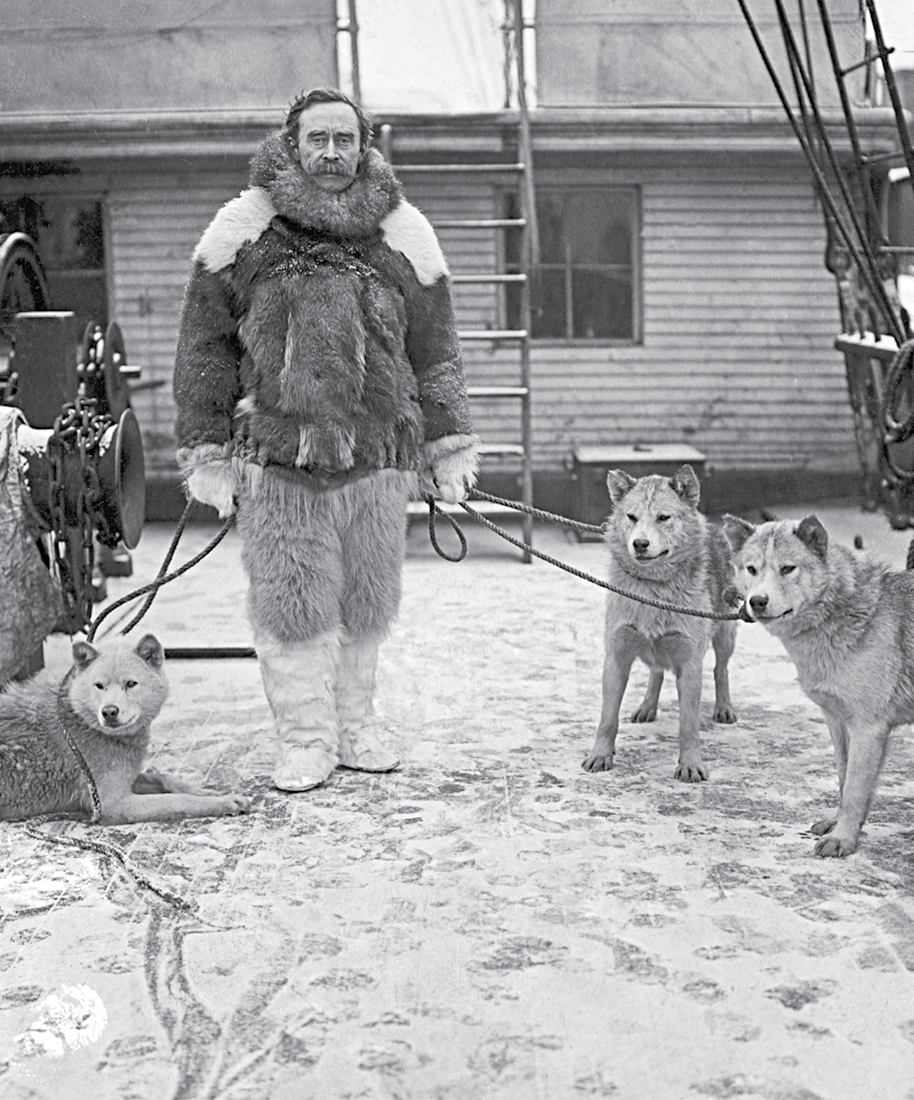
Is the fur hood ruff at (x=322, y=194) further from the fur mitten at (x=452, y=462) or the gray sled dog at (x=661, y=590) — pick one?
the gray sled dog at (x=661, y=590)

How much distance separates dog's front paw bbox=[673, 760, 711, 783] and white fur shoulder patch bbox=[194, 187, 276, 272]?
7.47 ft

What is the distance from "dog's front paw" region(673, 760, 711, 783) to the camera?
4.41 metres

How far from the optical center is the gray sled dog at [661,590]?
436 centimetres

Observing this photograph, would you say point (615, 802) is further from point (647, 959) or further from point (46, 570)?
point (46, 570)

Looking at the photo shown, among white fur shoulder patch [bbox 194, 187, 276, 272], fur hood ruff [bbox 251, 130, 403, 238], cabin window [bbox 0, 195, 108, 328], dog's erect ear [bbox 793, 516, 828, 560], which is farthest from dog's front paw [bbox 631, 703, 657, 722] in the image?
cabin window [bbox 0, 195, 108, 328]

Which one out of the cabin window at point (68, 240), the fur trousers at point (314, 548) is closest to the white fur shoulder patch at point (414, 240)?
the fur trousers at point (314, 548)

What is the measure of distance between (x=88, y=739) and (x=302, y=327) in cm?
146

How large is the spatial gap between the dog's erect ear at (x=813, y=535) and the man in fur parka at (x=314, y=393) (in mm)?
1292

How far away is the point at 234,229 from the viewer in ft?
14.0

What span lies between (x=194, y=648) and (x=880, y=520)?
5.81m

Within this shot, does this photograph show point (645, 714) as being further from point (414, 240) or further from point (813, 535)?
point (414, 240)

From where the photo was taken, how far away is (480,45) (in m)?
9.94

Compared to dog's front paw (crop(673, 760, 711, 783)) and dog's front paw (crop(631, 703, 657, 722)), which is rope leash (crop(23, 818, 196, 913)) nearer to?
dog's front paw (crop(673, 760, 711, 783))

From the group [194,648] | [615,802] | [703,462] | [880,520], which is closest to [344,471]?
[615,802]
